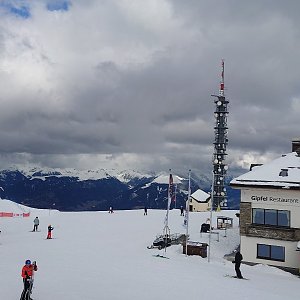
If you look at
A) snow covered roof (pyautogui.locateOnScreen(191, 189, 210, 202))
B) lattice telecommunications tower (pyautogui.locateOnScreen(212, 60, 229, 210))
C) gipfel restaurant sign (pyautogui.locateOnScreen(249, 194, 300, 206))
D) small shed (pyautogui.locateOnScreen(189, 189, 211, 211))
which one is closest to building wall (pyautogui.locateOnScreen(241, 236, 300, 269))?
gipfel restaurant sign (pyautogui.locateOnScreen(249, 194, 300, 206))

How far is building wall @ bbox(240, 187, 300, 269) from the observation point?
32.6 meters

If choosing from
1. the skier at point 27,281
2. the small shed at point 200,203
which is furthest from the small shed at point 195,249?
the small shed at point 200,203

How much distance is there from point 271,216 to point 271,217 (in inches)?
3.1

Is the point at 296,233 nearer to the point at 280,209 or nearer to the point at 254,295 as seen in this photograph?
the point at 280,209

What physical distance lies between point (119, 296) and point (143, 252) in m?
13.3

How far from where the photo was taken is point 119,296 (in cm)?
1861

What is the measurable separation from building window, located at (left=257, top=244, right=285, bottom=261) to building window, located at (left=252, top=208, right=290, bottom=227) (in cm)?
178

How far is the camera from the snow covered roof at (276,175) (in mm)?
32844

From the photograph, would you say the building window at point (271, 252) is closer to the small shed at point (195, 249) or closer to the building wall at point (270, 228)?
the building wall at point (270, 228)

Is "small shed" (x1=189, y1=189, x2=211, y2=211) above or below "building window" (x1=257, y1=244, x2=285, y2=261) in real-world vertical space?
above

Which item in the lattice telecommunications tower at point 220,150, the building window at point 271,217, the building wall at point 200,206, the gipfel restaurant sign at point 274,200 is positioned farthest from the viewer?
the lattice telecommunications tower at point 220,150

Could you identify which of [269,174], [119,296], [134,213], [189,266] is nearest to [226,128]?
[134,213]

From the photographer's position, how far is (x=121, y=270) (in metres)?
24.4

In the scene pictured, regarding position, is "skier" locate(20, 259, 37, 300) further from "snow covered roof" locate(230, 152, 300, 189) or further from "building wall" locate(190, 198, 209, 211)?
"building wall" locate(190, 198, 209, 211)
